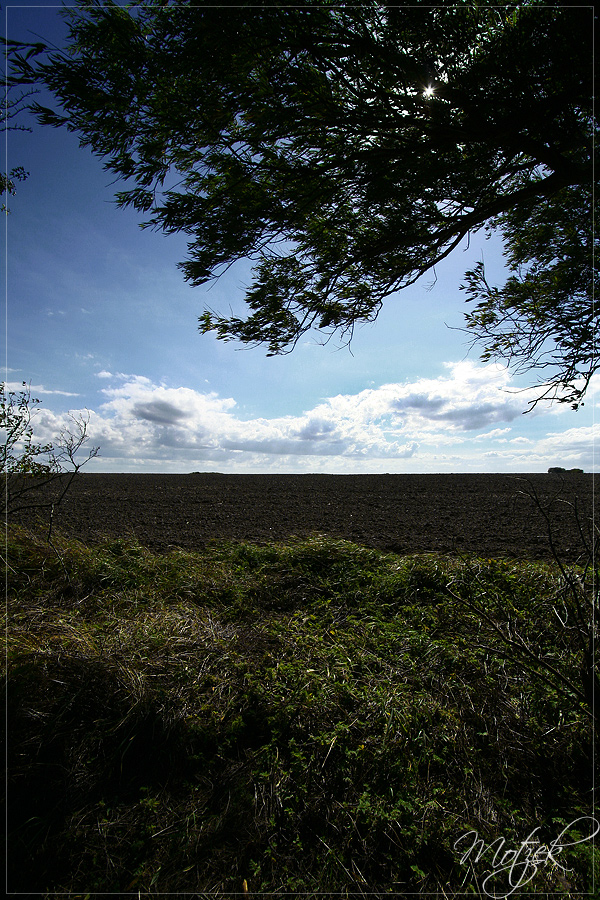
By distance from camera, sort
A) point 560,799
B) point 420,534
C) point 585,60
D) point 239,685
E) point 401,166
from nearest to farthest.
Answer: point 560,799
point 585,60
point 239,685
point 401,166
point 420,534

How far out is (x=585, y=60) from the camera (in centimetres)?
310

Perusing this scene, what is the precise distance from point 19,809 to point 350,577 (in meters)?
4.18

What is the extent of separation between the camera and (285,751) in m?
2.91

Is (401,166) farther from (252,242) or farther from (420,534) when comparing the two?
(420,534)

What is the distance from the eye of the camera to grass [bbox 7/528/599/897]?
2.22m

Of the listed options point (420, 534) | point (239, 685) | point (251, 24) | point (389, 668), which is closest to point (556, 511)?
point (420, 534)

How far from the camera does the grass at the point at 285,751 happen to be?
87.4 inches
